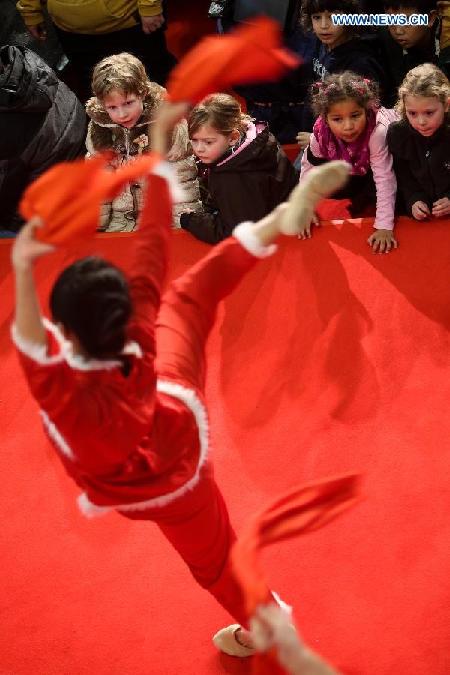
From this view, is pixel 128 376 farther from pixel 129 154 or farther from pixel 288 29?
pixel 288 29

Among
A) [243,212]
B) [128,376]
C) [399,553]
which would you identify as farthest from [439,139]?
[128,376]

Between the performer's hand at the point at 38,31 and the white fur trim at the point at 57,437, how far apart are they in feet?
8.84

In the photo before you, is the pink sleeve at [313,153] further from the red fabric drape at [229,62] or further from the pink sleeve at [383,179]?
the red fabric drape at [229,62]

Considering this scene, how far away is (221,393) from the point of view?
2531 mm

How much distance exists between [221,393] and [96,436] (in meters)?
1.12

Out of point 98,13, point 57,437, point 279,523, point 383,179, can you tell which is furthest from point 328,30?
point 279,523

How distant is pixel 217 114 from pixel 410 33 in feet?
3.07

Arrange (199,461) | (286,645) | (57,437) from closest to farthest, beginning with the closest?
1. (286,645)
2. (57,437)
3. (199,461)

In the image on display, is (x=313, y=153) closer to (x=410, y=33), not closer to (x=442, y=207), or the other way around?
(x=442, y=207)

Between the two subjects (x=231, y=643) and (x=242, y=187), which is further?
(x=242, y=187)

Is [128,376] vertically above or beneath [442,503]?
above

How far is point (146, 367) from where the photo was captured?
150cm

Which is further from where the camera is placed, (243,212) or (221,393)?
(243,212)

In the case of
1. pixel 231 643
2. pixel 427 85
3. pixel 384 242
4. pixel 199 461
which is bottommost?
pixel 231 643
